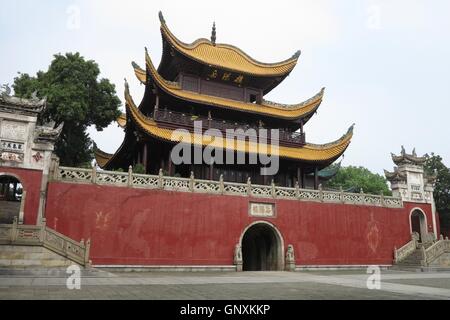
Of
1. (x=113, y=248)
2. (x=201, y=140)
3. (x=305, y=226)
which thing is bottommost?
(x=113, y=248)

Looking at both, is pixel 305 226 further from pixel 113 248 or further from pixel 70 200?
pixel 70 200

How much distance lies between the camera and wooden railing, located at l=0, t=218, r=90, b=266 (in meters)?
11.3

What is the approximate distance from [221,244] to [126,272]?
4.29 meters

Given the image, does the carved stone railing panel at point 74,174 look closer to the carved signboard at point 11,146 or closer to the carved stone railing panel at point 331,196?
the carved signboard at point 11,146

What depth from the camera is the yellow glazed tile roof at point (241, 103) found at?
794 inches

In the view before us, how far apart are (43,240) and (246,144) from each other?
38.6 ft

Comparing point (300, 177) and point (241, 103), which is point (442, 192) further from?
point (241, 103)

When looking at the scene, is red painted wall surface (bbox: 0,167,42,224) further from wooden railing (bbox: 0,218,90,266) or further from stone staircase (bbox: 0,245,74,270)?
stone staircase (bbox: 0,245,74,270)

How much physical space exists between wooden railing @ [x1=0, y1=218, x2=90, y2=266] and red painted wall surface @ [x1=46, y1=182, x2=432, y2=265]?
6.27 feet

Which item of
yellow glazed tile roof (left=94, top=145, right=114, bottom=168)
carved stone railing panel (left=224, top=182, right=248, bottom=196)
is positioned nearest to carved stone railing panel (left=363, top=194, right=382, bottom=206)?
carved stone railing panel (left=224, top=182, right=248, bottom=196)

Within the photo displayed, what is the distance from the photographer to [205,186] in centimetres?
1700

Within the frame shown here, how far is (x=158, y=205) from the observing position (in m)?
15.8

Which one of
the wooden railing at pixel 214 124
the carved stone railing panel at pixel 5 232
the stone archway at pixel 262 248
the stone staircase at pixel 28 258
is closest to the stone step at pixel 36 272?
the stone staircase at pixel 28 258
